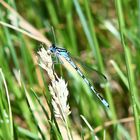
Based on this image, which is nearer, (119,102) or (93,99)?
(93,99)

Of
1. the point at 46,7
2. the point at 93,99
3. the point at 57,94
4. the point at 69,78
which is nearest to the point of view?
the point at 57,94

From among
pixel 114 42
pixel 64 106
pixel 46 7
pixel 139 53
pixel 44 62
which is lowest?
pixel 64 106

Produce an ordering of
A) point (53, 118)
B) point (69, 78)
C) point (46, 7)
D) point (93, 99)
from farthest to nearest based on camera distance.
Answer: point (46, 7) < point (69, 78) < point (93, 99) < point (53, 118)

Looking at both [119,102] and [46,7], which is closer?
[119,102]

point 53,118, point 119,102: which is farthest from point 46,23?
point 53,118

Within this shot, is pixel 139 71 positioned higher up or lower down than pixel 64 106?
higher up

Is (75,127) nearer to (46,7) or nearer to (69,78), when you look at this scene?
(69,78)

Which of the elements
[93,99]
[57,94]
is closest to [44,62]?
[57,94]

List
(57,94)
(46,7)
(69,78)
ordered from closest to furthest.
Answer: (57,94) → (69,78) → (46,7)

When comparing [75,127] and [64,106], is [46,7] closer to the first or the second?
[75,127]
